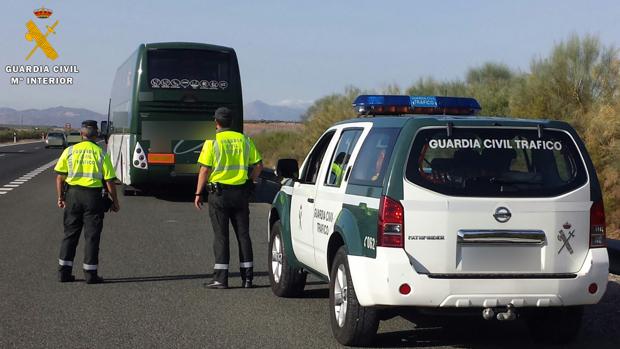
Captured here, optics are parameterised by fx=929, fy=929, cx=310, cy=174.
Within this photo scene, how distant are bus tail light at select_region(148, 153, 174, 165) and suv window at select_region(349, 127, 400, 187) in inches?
561

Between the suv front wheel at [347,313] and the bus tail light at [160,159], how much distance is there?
561 inches

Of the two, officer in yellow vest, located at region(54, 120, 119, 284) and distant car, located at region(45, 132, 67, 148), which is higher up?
officer in yellow vest, located at region(54, 120, 119, 284)

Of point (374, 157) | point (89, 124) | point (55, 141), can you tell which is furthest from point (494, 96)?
point (55, 141)

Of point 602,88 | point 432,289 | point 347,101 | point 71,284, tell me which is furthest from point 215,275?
point 347,101

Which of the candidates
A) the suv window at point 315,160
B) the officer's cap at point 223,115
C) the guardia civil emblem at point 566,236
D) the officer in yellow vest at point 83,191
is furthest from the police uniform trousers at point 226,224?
the guardia civil emblem at point 566,236

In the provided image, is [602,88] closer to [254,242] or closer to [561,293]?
[254,242]

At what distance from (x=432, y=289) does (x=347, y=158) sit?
5.10 ft

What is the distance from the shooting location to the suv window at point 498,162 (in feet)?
20.5

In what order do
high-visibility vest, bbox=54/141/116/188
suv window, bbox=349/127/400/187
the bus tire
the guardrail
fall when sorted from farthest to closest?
1. high-visibility vest, bbox=54/141/116/188
2. the bus tire
3. the guardrail
4. suv window, bbox=349/127/400/187

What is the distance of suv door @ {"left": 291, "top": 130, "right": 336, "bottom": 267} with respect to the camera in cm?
790

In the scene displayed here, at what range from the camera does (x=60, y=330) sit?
721 cm

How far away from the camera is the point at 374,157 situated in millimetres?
6750

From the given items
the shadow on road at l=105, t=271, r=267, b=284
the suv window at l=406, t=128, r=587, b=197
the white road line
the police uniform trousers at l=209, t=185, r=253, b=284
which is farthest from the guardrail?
the white road line

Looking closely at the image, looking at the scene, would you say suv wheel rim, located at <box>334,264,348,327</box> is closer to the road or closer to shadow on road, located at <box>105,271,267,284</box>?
the road
